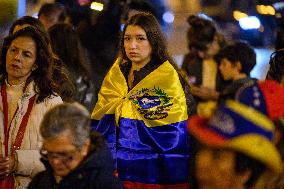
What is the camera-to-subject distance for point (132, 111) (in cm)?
615

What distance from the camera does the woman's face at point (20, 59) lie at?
5270 millimetres

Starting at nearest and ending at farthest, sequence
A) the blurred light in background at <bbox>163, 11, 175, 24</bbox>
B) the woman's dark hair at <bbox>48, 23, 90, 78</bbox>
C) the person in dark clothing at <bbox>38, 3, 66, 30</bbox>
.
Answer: the woman's dark hair at <bbox>48, 23, 90, 78</bbox> < the person in dark clothing at <bbox>38, 3, 66, 30</bbox> < the blurred light in background at <bbox>163, 11, 175, 24</bbox>

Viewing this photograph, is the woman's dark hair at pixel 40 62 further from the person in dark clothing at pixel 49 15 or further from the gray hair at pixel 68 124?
the person in dark clothing at pixel 49 15

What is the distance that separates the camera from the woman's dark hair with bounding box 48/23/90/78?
23.5 feet

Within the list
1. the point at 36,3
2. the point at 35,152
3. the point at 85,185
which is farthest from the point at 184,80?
the point at 36,3

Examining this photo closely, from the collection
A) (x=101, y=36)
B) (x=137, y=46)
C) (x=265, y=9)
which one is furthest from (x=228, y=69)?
(x=265, y=9)

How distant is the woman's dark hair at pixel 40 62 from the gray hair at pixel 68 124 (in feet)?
4.93

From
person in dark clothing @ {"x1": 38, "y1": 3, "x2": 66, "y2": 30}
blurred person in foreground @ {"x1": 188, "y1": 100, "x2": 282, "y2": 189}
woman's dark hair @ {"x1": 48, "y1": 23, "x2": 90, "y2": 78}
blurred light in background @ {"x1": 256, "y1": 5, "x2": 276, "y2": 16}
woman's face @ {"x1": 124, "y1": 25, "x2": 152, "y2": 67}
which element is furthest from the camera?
blurred light in background @ {"x1": 256, "y1": 5, "x2": 276, "y2": 16}

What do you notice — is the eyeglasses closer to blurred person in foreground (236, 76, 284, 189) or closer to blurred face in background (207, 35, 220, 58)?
blurred person in foreground (236, 76, 284, 189)

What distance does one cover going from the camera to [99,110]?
6363mm

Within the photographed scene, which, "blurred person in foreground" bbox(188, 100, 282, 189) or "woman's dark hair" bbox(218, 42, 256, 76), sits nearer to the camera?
"blurred person in foreground" bbox(188, 100, 282, 189)

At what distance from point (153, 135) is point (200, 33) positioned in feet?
12.0

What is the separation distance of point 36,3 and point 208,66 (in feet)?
12.1

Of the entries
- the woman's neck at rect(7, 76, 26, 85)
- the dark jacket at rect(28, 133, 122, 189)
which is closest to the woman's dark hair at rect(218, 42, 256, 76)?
the woman's neck at rect(7, 76, 26, 85)
